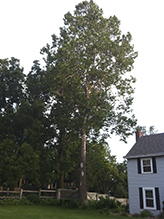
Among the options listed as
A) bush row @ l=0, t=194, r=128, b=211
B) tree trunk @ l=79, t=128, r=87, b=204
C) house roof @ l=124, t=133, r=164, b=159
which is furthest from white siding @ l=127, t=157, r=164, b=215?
tree trunk @ l=79, t=128, r=87, b=204

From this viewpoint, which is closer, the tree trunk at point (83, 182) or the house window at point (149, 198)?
the house window at point (149, 198)

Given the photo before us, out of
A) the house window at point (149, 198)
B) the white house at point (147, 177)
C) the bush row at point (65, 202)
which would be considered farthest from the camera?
the bush row at point (65, 202)

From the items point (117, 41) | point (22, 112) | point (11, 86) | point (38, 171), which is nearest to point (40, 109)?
point (22, 112)

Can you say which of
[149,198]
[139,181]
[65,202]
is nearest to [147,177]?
[139,181]

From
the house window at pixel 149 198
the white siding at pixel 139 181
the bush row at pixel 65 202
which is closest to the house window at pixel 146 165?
the white siding at pixel 139 181

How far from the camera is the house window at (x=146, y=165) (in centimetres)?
1855

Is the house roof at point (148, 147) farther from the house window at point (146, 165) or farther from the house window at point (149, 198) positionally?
the house window at point (149, 198)

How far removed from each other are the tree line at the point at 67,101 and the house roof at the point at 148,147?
6.25 ft

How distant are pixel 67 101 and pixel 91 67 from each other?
4504mm

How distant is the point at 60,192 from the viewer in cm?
2217

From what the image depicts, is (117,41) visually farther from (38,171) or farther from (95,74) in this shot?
(38,171)

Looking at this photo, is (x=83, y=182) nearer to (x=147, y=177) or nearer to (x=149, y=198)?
(x=147, y=177)

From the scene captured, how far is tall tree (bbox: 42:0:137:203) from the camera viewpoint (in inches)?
831

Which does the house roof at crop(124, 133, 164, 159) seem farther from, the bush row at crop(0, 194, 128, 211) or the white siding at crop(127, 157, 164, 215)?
the bush row at crop(0, 194, 128, 211)
